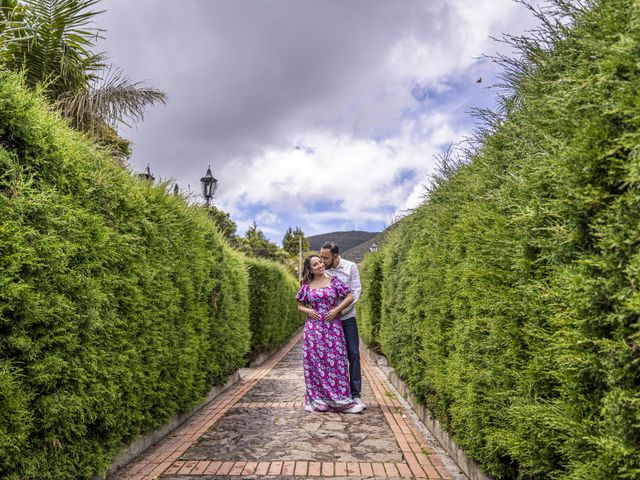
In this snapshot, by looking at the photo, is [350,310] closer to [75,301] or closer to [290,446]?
[290,446]

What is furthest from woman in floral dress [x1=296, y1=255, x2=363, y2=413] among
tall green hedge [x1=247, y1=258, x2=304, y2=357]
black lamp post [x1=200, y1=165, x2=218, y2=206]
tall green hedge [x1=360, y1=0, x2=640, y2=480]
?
black lamp post [x1=200, y1=165, x2=218, y2=206]

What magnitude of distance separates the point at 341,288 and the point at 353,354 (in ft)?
3.09

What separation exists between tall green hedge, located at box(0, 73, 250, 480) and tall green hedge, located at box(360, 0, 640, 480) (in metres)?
2.67

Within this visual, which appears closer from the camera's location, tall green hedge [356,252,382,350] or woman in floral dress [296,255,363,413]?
woman in floral dress [296,255,363,413]

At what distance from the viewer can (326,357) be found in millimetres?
5965

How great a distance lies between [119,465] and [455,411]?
2.90 m

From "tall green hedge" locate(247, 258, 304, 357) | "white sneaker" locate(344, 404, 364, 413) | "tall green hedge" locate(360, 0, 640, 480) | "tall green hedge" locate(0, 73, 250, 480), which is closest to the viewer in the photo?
"tall green hedge" locate(360, 0, 640, 480)

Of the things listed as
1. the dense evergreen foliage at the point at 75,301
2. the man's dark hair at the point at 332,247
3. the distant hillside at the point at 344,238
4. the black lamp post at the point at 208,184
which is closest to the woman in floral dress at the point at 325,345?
the man's dark hair at the point at 332,247

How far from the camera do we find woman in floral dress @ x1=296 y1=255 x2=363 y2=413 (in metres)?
5.89

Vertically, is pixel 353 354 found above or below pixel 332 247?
below

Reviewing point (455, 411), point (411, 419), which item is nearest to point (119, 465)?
point (455, 411)

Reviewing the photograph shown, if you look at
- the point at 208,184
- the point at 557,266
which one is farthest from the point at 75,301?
the point at 208,184

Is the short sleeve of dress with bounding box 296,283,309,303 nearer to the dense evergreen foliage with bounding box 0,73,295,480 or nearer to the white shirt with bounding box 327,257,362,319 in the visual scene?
the white shirt with bounding box 327,257,362,319

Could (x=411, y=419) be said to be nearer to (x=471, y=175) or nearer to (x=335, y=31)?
(x=471, y=175)
